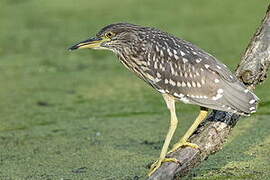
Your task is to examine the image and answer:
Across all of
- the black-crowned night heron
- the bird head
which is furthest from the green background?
the bird head

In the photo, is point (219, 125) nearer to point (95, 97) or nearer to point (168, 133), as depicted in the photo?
point (168, 133)

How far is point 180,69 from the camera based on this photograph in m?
3.90

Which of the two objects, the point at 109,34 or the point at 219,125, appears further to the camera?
the point at 109,34

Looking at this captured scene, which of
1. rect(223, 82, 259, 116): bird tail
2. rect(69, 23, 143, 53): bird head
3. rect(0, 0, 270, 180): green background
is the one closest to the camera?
rect(223, 82, 259, 116): bird tail

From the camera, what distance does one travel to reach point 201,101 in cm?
379

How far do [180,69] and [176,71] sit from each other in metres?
0.03

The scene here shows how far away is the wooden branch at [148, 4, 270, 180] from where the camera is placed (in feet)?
11.6

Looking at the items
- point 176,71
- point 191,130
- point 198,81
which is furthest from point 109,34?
point 191,130

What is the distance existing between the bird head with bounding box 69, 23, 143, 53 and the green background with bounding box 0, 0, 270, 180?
875mm

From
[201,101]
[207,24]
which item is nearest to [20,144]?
[201,101]

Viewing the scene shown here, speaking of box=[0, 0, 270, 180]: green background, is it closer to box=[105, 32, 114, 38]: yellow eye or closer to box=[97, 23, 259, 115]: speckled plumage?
box=[97, 23, 259, 115]: speckled plumage

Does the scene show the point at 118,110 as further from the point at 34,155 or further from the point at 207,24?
the point at 207,24

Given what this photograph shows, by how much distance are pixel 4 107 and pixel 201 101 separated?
262cm

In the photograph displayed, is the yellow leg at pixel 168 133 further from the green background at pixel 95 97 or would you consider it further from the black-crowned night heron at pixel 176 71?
the green background at pixel 95 97
